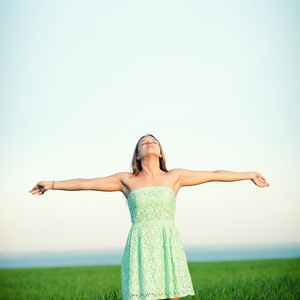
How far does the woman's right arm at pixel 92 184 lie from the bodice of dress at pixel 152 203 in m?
0.37

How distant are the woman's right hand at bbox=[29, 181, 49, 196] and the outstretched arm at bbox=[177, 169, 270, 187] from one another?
175 centimetres

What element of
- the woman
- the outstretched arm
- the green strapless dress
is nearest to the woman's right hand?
the woman

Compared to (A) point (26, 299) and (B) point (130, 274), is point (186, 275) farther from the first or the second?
(A) point (26, 299)

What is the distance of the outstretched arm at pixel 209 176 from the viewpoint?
5250 millimetres

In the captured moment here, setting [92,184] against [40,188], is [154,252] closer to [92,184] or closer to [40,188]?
[92,184]

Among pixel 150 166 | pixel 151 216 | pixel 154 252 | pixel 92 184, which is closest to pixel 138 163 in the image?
pixel 150 166

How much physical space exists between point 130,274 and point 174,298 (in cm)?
58

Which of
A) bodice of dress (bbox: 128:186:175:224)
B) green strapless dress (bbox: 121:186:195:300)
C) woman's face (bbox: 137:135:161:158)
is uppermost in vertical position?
woman's face (bbox: 137:135:161:158)

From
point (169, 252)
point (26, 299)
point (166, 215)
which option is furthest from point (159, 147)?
point (26, 299)

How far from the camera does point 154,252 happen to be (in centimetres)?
480

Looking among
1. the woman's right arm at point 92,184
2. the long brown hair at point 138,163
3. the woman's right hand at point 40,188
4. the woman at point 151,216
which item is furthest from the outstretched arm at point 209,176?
the woman's right hand at point 40,188

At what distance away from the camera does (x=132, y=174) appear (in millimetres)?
5336

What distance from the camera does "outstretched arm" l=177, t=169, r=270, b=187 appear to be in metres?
5.25

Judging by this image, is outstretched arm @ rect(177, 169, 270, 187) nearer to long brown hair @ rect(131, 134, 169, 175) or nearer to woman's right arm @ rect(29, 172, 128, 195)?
long brown hair @ rect(131, 134, 169, 175)
